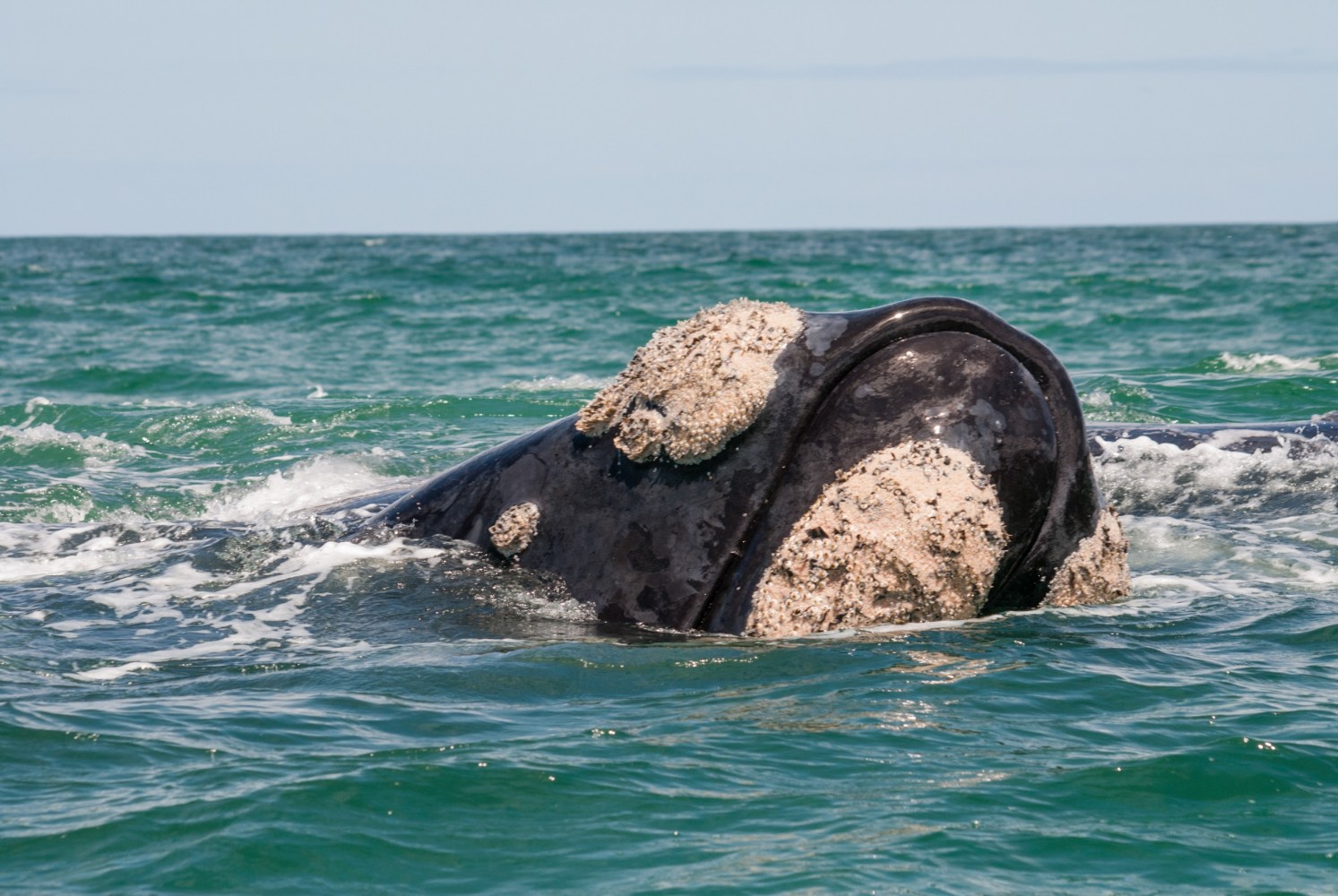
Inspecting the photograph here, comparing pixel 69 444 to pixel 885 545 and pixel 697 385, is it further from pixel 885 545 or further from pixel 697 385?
pixel 885 545

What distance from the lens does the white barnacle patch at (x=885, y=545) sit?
466 cm

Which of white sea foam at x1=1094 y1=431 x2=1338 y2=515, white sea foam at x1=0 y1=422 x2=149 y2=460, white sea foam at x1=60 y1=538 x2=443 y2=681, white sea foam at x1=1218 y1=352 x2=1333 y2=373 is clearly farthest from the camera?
white sea foam at x1=1218 y1=352 x2=1333 y2=373

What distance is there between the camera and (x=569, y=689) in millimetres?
4613

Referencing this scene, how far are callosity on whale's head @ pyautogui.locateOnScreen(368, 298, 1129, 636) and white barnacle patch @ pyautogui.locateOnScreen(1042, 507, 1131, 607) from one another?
0.16 feet

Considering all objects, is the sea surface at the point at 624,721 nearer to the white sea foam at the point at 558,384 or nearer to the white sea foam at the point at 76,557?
the white sea foam at the point at 76,557

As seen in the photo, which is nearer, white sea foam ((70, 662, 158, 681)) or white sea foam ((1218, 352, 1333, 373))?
white sea foam ((70, 662, 158, 681))

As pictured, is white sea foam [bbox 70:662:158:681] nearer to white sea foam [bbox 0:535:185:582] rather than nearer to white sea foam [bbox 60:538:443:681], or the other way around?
white sea foam [bbox 60:538:443:681]

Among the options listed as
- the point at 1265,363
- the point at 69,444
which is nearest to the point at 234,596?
the point at 69,444

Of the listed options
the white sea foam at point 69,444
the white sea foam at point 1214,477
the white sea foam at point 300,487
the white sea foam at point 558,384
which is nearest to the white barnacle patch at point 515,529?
the white sea foam at point 300,487

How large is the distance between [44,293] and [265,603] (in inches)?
1215

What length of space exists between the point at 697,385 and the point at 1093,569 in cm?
141

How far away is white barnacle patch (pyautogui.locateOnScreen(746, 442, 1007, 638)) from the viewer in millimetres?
4656

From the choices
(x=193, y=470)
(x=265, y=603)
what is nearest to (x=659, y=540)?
(x=265, y=603)

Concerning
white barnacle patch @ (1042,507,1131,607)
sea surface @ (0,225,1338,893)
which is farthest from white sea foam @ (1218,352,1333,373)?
white barnacle patch @ (1042,507,1131,607)
